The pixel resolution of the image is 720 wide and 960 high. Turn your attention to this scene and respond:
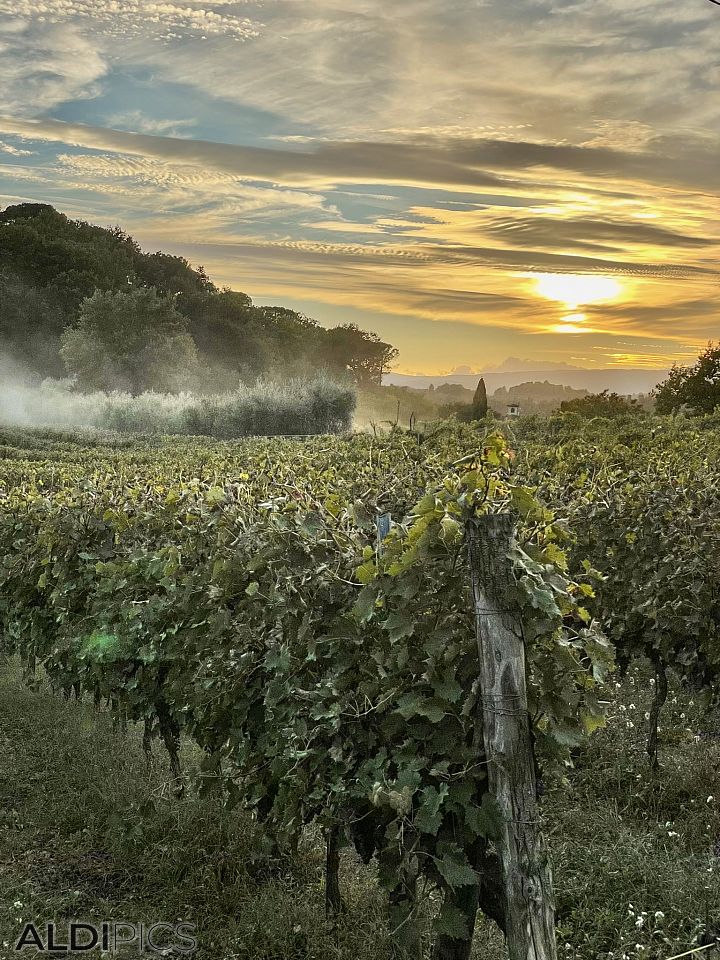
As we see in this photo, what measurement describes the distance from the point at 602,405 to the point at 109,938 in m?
23.7

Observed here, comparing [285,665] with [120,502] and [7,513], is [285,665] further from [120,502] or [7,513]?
[7,513]

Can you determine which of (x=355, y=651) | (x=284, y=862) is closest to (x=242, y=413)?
(x=284, y=862)

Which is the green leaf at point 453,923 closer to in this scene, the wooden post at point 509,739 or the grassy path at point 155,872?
the wooden post at point 509,739

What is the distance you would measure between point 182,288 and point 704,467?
67165 mm

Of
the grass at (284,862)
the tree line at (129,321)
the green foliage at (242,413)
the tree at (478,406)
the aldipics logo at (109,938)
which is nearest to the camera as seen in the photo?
the grass at (284,862)

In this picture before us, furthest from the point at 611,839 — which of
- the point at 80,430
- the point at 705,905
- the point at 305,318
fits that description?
the point at 305,318

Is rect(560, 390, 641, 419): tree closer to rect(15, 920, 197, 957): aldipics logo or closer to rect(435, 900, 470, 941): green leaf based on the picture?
rect(15, 920, 197, 957): aldipics logo

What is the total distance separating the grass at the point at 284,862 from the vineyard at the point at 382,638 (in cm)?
7

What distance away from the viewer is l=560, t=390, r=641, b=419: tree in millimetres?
25422

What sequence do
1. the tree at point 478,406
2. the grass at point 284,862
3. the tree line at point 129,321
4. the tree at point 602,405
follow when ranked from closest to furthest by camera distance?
Answer: 1. the grass at point 284,862
2. the tree at point 602,405
3. the tree at point 478,406
4. the tree line at point 129,321

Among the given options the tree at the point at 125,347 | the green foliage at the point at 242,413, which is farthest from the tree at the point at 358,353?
the green foliage at the point at 242,413

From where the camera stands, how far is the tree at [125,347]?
56750 mm

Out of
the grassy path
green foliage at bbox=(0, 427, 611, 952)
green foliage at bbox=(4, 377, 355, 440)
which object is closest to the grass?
the grassy path

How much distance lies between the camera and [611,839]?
16.9ft
